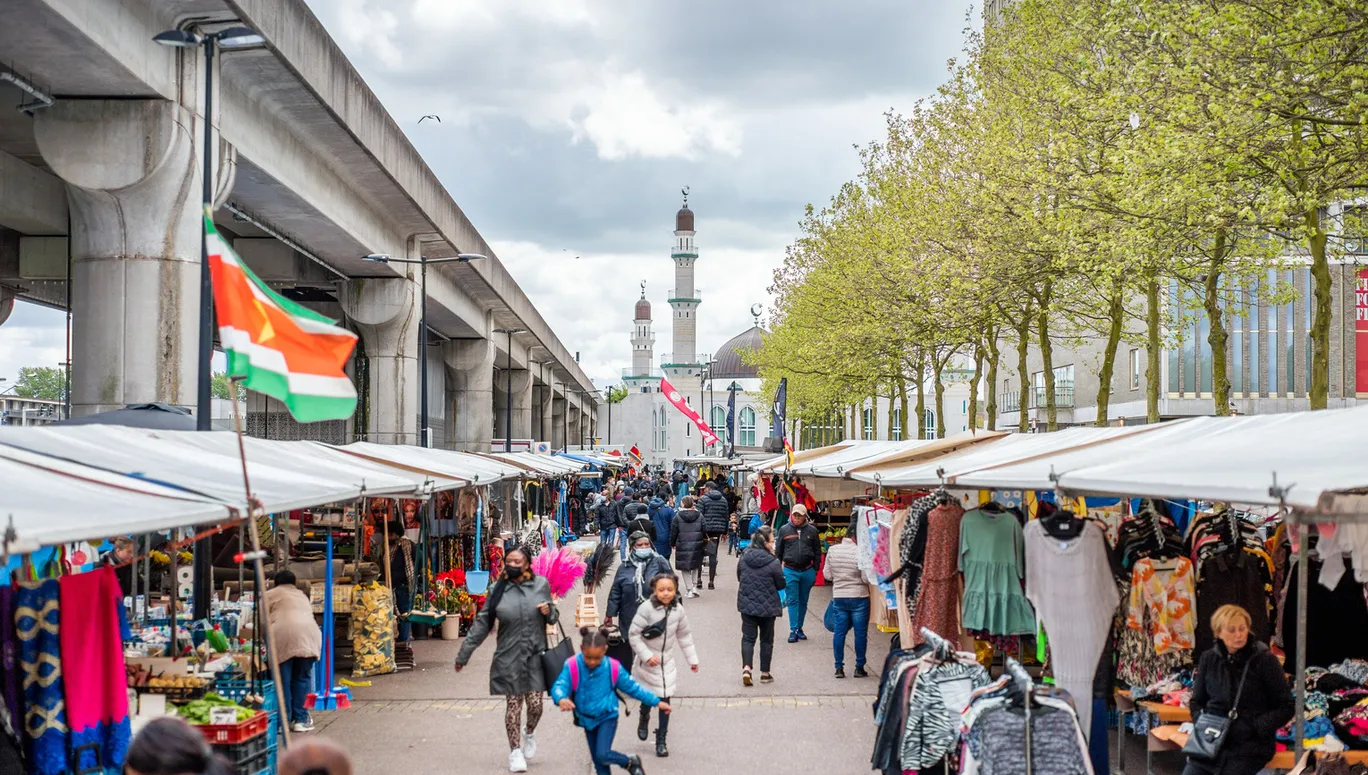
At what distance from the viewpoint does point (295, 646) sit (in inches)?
450

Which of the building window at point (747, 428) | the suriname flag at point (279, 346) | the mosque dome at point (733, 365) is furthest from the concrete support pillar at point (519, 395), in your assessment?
the mosque dome at point (733, 365)

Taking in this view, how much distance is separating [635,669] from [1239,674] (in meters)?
4.79

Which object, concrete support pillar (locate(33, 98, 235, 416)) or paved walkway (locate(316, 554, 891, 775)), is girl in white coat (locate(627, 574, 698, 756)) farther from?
concrete support pillar (locate(33, 98, 235, 416))

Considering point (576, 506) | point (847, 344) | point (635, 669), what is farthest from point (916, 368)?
point (635, 669)

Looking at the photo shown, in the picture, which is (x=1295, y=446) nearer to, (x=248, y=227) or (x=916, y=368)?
(x=248, y=227)

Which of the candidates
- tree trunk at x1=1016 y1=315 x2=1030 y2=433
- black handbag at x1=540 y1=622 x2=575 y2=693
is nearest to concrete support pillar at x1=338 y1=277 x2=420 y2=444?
tree trunk at x1=1016 y1=315 x2=1030 y2=433

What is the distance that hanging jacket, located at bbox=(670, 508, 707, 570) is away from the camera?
21.8 metres

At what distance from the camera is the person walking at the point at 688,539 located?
2184cm

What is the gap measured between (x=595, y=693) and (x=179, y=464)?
3.23 m

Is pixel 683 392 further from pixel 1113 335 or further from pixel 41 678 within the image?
pixel 41 678

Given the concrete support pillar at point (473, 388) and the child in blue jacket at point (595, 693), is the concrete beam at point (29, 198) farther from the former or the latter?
the concrete support pillar at point (473, 388)

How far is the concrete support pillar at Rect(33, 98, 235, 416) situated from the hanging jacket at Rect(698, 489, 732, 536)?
11.0 meters

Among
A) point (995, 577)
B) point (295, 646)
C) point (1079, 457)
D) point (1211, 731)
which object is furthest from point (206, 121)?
point (1211, 731)

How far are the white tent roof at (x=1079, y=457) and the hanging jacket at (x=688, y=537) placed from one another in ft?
37.4
